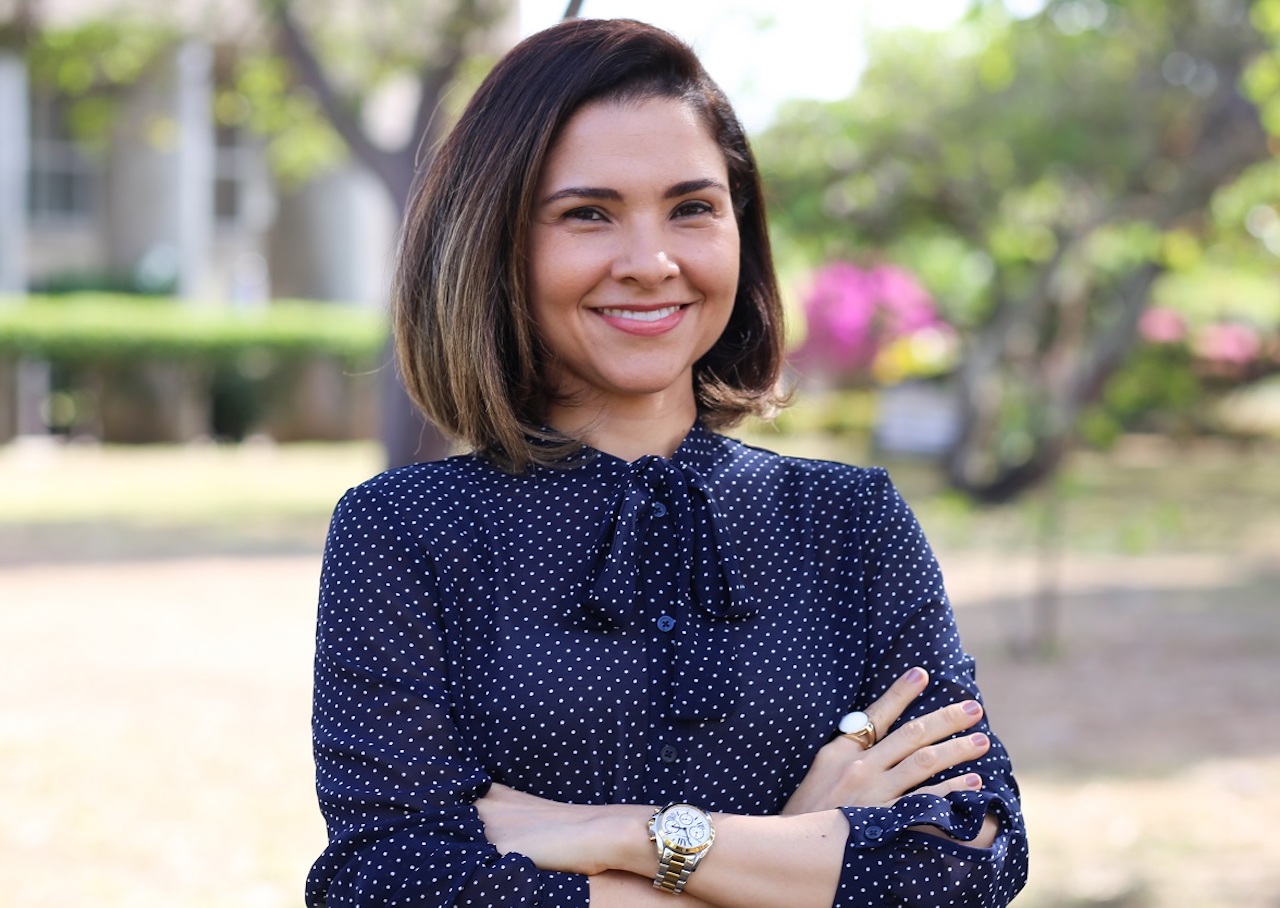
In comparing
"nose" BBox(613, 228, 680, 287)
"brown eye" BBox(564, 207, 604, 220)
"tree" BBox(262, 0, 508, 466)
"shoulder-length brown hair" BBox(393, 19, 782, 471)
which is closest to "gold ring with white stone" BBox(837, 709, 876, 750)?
"shoulder-length brown hair" BBox(393, 19, 782, 471)

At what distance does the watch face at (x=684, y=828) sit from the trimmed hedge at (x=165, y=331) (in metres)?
18.2

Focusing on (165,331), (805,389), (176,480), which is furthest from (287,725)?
(165,331)

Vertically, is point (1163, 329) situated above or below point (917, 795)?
below

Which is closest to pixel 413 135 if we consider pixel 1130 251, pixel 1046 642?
pixel 1046 642

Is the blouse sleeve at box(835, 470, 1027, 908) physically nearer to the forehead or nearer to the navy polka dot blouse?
the navy polka dot blouse

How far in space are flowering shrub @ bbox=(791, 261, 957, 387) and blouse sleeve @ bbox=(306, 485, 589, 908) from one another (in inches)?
776

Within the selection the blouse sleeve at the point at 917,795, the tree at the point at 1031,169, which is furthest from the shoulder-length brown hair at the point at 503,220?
the tree at the point at 1031,169

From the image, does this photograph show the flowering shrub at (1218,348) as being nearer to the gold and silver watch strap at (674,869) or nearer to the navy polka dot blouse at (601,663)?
the navy polka dot blouse at (601,663)

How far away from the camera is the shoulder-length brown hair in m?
2.11

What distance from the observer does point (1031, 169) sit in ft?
46.0

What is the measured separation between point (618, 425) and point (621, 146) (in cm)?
38

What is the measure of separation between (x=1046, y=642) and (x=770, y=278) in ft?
21.8

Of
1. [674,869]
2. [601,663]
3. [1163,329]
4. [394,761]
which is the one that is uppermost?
[601,663]

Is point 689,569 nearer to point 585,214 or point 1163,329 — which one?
point 585,214
